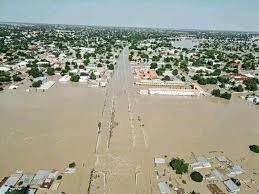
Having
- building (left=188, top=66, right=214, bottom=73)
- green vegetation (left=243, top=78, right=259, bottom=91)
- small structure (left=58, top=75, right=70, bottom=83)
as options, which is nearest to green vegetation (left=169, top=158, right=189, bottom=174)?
green vegetation (left=243, top=78, right=259, bottom=91)

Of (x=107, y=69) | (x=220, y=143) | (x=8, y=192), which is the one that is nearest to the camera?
(x=8, y=192)

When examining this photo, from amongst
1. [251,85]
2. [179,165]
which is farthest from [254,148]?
[251,85]

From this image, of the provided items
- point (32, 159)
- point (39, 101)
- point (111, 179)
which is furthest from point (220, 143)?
point (39, 101)

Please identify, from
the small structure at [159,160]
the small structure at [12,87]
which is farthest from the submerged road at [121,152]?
the small structure at [12,87]

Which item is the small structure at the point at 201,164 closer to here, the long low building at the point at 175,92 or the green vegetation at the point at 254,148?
the green vegetation at the point at 254,148

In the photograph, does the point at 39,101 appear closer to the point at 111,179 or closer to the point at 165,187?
the point at 111,179

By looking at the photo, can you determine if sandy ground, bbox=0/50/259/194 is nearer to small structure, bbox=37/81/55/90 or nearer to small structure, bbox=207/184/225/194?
small structure, bbox=207/184/225/194

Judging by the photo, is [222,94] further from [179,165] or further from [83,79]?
[179,165]
